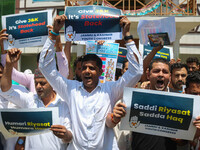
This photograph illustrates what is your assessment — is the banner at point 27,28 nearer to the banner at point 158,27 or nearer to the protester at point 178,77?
the banner at point 158,27

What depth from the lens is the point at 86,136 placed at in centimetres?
236

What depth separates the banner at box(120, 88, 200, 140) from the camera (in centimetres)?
223

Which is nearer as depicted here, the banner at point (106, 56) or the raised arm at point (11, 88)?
the raised arm at point (11, 88)

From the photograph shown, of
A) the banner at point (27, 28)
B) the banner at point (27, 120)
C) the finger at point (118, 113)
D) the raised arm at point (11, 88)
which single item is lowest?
the banner at point (27, 120)

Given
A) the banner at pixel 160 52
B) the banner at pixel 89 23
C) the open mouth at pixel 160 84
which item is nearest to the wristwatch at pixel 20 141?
the banner at pixel 89 23

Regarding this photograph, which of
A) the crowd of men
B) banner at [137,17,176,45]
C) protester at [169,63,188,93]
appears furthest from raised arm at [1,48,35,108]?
protester at [169,63,188,93]

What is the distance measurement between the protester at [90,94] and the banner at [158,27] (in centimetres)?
52

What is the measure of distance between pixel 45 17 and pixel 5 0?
1071 cm

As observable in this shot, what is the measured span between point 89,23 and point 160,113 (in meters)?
1.31

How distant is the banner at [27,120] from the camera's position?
7.94ft

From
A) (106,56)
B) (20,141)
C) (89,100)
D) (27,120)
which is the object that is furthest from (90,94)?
(106,56)

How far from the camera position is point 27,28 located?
3.12 meters

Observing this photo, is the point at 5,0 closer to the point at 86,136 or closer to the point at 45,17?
the point at 45,17

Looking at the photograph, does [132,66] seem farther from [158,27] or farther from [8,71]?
[8,71]
